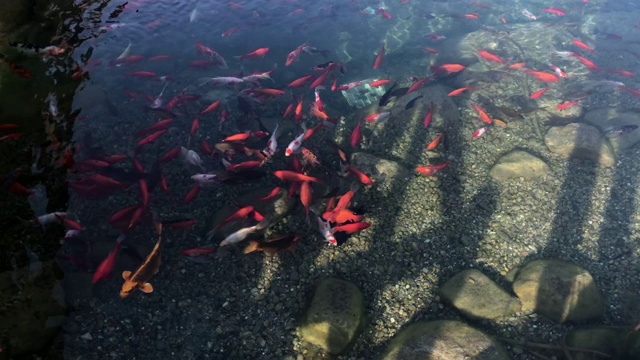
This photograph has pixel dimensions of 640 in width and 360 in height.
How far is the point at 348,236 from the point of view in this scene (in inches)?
231

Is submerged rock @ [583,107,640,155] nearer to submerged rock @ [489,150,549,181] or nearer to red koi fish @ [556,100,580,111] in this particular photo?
red koi fish @ [556,100,580,111]

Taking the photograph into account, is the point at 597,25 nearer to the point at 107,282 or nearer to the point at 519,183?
the point at 519,183

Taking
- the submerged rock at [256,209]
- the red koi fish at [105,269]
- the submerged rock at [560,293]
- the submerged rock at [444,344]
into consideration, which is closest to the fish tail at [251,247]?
the submerged rock at [256,209]

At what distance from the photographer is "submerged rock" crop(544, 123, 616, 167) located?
7.92 meters

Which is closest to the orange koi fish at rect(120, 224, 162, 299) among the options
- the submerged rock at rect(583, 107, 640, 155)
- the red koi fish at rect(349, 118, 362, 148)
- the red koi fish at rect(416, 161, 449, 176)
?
the red koi fish at rect(349, 118, 362, 148)

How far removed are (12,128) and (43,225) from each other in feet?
4.91

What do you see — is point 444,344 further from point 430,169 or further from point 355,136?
point 355,136

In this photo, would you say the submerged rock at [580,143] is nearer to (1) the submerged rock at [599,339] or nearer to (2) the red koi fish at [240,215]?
(1) the submerged rock at [599,339]

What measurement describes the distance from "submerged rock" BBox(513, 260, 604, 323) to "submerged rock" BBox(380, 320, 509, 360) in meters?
1.19

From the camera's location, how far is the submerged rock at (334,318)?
4715mm

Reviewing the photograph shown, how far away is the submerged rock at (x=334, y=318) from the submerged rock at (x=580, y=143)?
21.1 ft

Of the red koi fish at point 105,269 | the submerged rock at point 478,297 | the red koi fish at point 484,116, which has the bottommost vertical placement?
the submerged rock at point 478,297

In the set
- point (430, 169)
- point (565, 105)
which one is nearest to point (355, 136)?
point (430, 169)

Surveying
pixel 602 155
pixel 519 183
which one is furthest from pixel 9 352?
pixel 602 155
